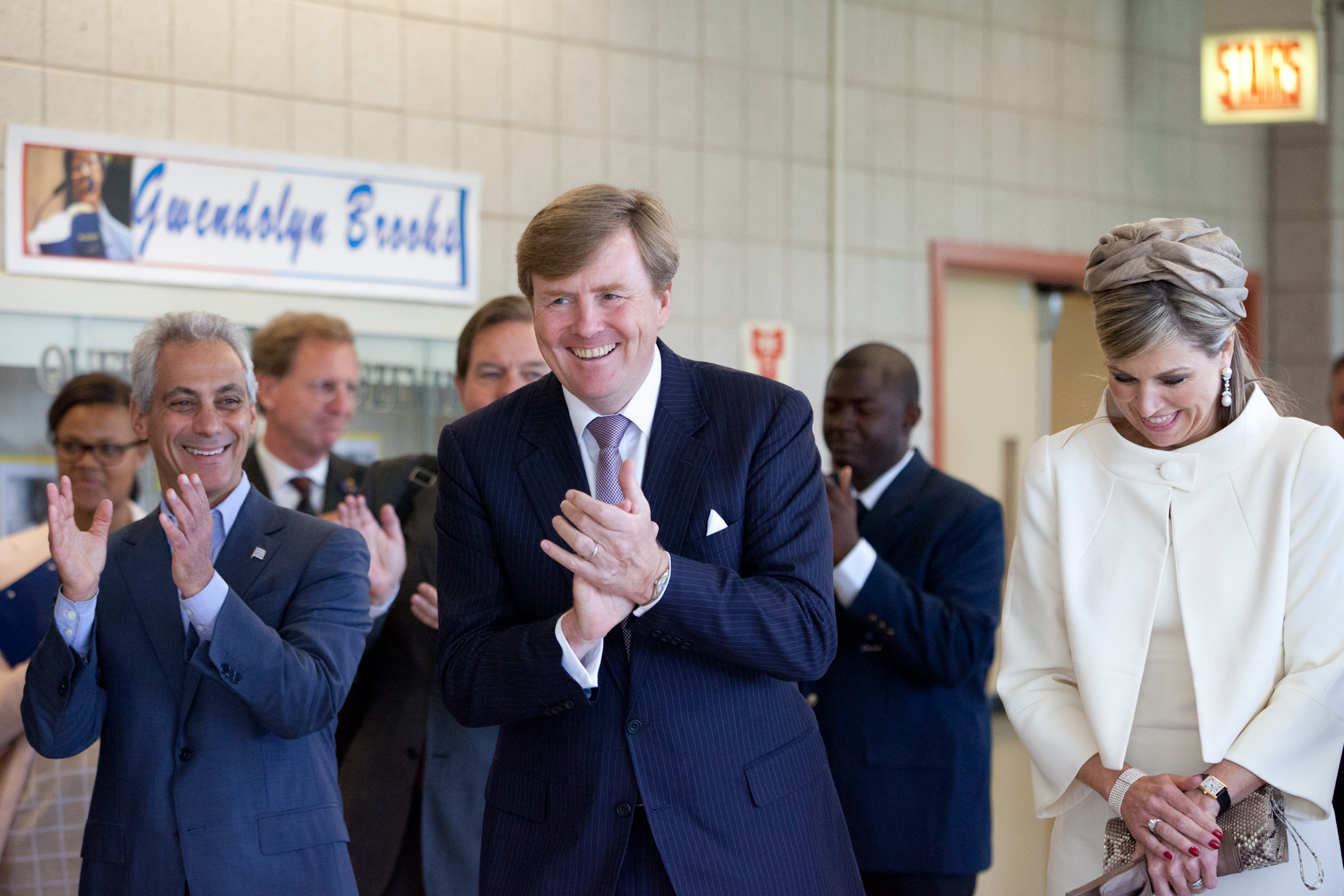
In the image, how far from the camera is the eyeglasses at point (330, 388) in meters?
3.70

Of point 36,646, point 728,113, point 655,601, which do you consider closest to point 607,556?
point 655,601

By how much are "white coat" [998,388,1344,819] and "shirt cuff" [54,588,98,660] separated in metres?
1.52

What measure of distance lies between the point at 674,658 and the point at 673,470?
267 millimetres

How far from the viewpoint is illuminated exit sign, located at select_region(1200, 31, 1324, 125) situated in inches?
239

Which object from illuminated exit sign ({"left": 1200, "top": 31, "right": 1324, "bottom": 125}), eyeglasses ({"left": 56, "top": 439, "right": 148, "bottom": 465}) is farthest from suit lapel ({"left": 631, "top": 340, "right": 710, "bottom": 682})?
illuminated exit sign ({"left": 1200, "top": 31, "right": 1324, "bottom": 125})

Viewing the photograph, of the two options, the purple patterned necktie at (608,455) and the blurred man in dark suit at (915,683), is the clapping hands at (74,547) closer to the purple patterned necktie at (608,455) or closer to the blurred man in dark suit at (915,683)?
the purple patterned necktie at (608,455)

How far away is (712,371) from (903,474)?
4.25 feet

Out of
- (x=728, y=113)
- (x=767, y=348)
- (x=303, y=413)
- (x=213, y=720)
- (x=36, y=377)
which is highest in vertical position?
(x=728, y=113)

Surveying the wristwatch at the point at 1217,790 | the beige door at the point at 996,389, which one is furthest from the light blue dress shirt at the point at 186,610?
the beige door at the point at 996,389

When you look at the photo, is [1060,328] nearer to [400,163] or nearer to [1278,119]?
[1278,119]

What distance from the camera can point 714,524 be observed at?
183 centimetres

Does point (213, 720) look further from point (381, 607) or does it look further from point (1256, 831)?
point (1256, 831)

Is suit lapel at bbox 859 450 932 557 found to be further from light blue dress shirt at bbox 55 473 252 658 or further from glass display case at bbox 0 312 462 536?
glass display case at bbox 0 312 462 536

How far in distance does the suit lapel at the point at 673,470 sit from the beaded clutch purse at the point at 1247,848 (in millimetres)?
776
